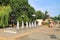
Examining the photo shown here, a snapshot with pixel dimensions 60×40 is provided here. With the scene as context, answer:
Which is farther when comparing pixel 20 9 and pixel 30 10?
pixel 30 10

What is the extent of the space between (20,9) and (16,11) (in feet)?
6.45

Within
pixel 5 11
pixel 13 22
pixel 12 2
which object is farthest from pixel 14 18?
pixel 5 11

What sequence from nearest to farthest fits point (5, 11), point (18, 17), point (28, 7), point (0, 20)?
1. point (0, 20)
2. point (5, 11)
3. point (18, 17)
4. point (28, 7)

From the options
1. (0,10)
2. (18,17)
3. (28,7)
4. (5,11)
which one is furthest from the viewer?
(28,7)

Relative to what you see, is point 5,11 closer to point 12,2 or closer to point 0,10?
point 0,10

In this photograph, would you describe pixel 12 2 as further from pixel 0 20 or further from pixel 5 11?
pixel 0 20

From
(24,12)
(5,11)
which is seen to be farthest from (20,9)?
(5,11)

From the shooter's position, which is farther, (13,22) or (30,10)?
(30,10)

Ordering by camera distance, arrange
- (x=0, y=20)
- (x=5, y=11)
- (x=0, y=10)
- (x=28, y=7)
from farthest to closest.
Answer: (x=28, y=7) → (x=5, y=11) → (x=0, y=10) → (x=0, y=20)

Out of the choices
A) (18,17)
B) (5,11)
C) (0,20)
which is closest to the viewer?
(0,20)

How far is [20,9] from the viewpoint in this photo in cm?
5650

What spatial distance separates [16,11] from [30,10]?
665cm

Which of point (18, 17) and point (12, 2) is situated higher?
point (12, 2)

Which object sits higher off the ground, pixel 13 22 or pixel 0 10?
pixel 0 10
